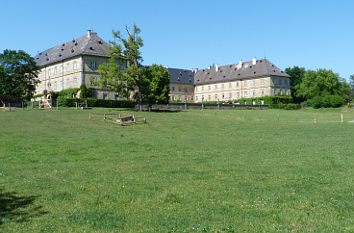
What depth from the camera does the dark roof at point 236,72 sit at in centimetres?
13362

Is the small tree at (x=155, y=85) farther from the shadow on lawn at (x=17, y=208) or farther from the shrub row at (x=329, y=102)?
the shadow on lawn at (x=17, y=208)

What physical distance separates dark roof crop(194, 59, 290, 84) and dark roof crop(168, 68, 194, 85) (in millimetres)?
1845

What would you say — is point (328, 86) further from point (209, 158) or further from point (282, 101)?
point (209, 158)

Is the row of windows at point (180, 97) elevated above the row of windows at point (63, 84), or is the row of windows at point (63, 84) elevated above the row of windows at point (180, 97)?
the row of windows at point (63, 84)

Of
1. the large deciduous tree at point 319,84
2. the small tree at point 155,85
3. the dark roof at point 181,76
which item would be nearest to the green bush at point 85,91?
the small tree at point 155,85

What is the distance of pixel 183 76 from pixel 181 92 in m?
5.87

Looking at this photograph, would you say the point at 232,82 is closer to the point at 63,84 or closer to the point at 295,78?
the point at 295,78

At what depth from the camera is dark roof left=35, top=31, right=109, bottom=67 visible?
99.0 m

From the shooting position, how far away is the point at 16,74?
9050 centimetres

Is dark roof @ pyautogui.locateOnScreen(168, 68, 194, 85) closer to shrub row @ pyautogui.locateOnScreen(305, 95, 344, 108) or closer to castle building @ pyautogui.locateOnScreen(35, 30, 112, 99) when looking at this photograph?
castle building @ pyautogui.locateOnScreen(35, 30, 112, 99)

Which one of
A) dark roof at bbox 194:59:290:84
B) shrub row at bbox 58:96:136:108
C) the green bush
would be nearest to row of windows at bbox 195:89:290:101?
dark roof at bbox 194:59:290:84

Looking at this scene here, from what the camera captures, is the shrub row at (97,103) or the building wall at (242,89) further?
the building wall at (242,89)

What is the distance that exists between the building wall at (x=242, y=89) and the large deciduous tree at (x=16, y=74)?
66210 mm

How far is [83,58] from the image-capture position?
321ft
